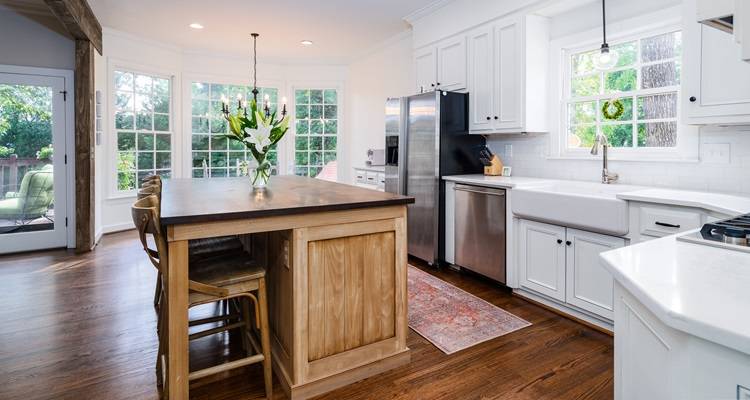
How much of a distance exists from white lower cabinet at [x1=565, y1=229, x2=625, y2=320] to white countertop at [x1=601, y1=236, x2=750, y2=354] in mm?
1474

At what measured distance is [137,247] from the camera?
500cm

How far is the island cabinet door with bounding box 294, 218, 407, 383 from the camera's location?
6.53 ft

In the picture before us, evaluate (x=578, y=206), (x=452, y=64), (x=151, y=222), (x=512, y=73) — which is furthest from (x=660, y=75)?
(x=151, y=222)

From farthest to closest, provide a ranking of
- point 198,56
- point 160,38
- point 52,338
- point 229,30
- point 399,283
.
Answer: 1. point 198,56
2. point 160,38
3. point 229,30
4. point 52,338
5. point 399,283

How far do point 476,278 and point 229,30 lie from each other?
4355 mm

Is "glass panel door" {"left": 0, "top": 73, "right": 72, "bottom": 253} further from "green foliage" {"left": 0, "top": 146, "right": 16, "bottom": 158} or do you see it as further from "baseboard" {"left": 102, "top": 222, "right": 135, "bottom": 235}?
"baseboard" {"left": 102, "top": 222, "right": 135, "bottom": 235}

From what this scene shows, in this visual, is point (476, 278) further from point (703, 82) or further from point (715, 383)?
point (715, 383)

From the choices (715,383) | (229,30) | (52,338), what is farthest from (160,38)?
(715,383)

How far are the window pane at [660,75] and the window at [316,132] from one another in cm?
495

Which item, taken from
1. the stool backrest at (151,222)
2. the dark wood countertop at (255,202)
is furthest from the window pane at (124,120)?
the stool backrest at (151,222)

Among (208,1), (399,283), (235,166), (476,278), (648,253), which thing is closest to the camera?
(648,253)

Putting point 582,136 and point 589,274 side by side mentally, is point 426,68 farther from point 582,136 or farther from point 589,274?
point 589,274

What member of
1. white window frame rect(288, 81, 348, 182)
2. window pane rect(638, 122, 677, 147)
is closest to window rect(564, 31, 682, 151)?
window pane rect(638, 122, 677, 147)

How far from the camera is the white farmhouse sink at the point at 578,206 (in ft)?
8.25
